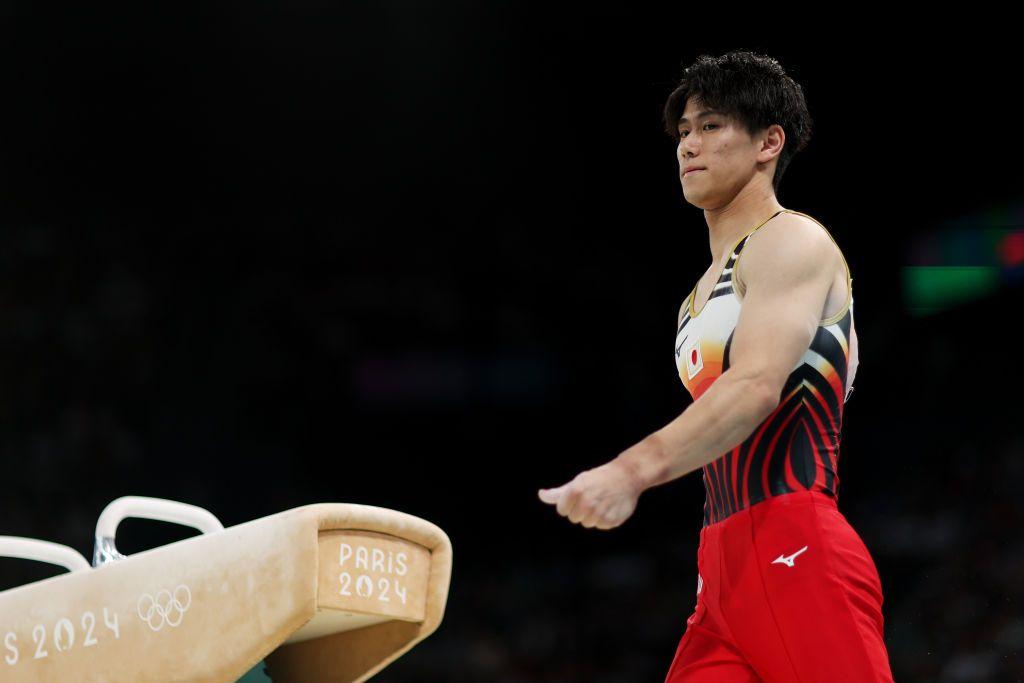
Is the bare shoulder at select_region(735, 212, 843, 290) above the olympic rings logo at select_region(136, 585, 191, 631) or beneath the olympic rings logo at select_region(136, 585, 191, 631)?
above

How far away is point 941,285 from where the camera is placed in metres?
7.27

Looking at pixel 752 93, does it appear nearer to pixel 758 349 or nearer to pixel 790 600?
pixel 758 349

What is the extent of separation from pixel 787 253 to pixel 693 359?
31cm

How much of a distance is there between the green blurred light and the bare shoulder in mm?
5548

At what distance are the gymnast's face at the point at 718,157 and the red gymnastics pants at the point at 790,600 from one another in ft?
2.23

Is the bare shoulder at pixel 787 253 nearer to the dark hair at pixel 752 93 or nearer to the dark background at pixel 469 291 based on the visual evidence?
the dark hair at pixel 752 93

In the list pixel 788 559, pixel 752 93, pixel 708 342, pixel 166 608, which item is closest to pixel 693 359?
pixel 708 342

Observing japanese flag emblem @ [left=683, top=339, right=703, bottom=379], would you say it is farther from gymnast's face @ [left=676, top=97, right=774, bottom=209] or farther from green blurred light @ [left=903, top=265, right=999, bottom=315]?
green blurred light @ [left=903, top=265, right=999, bottom=315]

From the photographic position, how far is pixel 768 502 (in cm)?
200

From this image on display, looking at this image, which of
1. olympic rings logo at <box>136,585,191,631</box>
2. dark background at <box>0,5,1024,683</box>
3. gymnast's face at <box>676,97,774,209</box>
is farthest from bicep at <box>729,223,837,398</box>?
dark background at <box>0,5,1024,683</box>

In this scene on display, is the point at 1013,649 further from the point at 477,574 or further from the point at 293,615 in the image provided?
the point at 293,615

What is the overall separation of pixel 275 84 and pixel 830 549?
6.73 metres

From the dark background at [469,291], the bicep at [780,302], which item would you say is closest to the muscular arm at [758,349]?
the bicep at [780,302]

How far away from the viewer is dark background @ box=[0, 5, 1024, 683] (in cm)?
696
